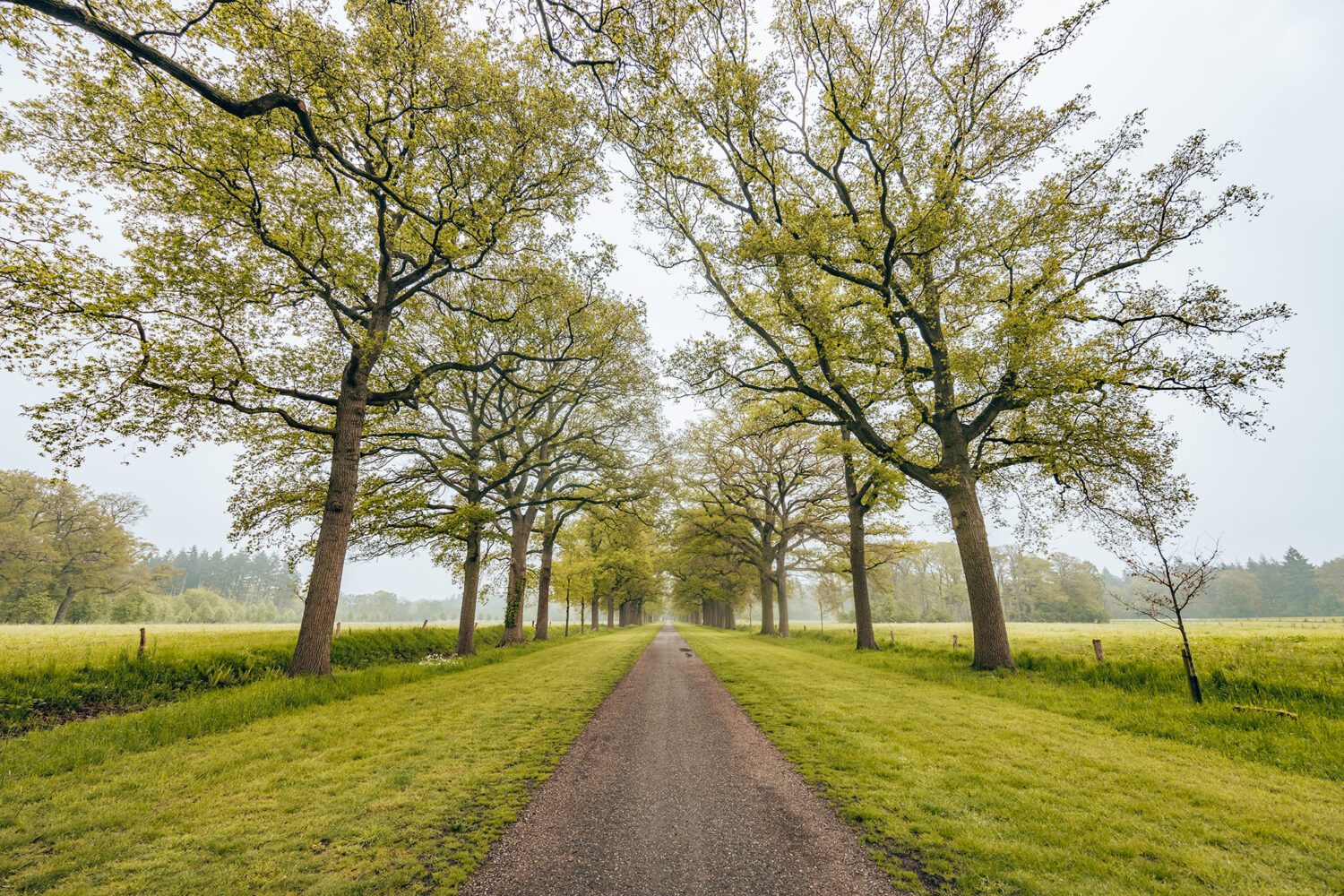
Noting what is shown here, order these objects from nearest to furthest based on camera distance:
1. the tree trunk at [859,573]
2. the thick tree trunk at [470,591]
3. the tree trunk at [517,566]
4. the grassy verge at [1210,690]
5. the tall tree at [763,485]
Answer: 1. the grassy verge at [1210,690]
2. the thick tree trunk at [470,591]
3. the tree trunk at [859,573]
4. the tree trunk at [517,566]
5. the tall tree at [763,485]

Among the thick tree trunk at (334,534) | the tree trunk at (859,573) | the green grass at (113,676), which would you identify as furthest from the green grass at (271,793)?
the tree trunk at (859,573)

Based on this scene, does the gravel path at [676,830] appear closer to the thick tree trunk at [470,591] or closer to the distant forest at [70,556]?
the thick tree trunk at [470,591]

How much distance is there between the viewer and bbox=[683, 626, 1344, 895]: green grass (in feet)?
12.7

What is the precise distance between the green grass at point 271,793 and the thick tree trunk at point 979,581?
11209 mm

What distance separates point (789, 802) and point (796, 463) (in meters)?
23.1

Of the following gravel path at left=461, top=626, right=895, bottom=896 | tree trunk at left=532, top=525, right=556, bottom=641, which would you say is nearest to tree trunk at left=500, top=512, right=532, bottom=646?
tree trunk at left=532, top=525, right=556, bottom=641

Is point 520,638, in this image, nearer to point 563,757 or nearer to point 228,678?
point 228,678

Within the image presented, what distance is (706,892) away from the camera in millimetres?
3619

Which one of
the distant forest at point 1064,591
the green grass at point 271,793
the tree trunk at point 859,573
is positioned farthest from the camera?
the distant forest at point 1064,591

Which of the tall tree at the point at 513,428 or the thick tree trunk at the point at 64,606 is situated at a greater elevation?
the tall tree at the point at 513,428

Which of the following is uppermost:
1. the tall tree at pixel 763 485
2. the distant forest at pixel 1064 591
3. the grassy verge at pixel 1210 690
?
the tall tree at pixel 763 485

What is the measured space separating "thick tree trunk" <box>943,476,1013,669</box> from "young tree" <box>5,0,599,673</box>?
15.1 meters

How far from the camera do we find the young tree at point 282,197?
898 centimetres

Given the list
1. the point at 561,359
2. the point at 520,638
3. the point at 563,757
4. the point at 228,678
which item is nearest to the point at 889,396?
the point at 561,359
